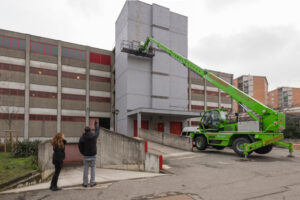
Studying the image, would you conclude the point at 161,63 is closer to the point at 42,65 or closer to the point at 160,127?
the point at 160,127

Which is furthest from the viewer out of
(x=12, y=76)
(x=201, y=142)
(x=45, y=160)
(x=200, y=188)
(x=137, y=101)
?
(x=12, y=76)

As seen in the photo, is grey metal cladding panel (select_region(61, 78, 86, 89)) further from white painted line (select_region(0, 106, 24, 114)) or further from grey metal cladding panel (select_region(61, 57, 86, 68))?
white painted line (select_region(0, 106, 24, 114))

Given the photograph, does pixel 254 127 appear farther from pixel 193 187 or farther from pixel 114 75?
pixel 114 75

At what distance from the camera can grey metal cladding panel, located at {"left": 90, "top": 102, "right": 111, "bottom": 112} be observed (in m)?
30.7

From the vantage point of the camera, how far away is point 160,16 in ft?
88.3

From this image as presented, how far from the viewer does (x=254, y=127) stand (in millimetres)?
12391

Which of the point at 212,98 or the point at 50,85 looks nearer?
the point at 50,85

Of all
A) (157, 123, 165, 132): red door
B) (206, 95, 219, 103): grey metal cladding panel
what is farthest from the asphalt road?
(206, 95, 219, 103): grey metal cladding panel

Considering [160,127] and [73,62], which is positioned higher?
[73,62]

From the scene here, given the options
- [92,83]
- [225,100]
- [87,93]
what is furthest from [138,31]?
[225,100]

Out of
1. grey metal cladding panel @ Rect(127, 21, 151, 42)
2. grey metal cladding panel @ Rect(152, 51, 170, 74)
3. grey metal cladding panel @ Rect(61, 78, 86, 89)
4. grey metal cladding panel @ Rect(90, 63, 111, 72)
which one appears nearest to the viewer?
grey metal cladding panel @ Rect(127, 21, 151, 42)

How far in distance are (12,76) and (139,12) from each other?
17.6 m

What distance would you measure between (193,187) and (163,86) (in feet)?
67.2

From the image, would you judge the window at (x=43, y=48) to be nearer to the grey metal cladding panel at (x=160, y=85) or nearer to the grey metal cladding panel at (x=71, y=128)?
A: the grey metal cladding panel at (x=71, y=128)
